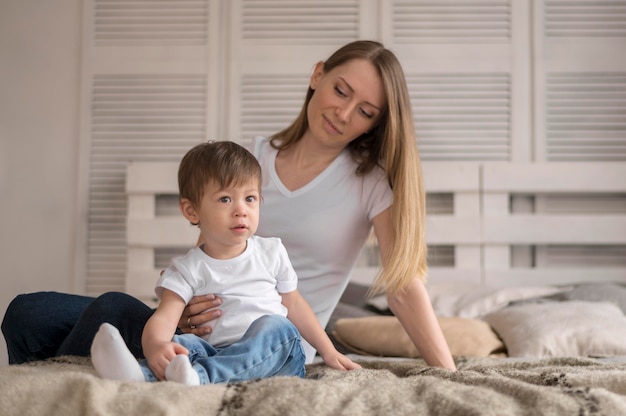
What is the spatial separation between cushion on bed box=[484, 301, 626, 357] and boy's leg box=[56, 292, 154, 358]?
115 cm

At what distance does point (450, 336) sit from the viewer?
2.14 metres

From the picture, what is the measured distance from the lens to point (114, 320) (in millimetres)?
1369

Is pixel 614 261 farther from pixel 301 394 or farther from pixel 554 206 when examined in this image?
pixel 301 394

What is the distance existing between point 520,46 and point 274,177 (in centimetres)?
184

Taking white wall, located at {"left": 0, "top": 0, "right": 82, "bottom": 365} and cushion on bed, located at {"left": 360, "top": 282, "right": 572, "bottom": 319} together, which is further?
white wall, located at {"left": 0, "top": 0, "right": 82, "bottom": 365}

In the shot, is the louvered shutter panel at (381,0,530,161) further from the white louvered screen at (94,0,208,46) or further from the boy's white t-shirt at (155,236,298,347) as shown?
the boy's white t-shirt at (155,236,298,347)

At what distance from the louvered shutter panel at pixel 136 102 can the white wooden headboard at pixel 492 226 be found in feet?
0.62

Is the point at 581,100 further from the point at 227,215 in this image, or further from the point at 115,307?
the point at 115,307

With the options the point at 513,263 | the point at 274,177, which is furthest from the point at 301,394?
the point at 513,263

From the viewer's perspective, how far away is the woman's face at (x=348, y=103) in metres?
1.67

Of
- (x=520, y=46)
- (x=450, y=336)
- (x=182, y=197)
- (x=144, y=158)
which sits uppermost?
(x=520, y=46)

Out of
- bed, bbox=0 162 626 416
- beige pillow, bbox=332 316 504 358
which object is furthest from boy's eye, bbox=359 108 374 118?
beige pillow, bbox=332 316 504 358

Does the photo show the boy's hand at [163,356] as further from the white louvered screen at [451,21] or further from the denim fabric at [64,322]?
the white louvered screen at [451,21]

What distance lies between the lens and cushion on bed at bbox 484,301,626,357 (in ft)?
6.97
